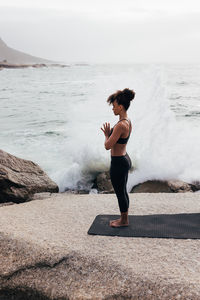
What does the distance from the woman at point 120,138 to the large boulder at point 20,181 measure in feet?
7.13

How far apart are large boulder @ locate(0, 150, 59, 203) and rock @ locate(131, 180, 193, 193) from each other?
160 cm

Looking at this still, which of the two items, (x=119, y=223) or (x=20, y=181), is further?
(x=20, y=181)

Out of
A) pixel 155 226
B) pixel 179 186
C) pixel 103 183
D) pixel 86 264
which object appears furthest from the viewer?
pixel 103 183

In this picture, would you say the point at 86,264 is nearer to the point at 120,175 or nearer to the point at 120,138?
the point at 120,175

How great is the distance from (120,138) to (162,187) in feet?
9.90

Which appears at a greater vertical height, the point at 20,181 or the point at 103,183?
the point at 20,181

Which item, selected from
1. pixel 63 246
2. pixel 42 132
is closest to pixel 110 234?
pixel 63 246

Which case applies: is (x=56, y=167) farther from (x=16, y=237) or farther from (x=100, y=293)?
(x=100, y=293)

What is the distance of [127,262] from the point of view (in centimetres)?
303

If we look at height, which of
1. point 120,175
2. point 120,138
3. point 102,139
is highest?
point 120,138

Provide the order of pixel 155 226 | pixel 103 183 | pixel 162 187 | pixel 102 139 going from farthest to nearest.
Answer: pixel 102 139 → pixel 103 183 → pixel 162 187 → pixel 155 226

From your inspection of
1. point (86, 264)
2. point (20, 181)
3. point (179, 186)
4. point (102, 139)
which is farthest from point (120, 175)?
point (102, 139)

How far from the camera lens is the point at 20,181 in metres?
5.33

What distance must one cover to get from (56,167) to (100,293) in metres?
6.39
